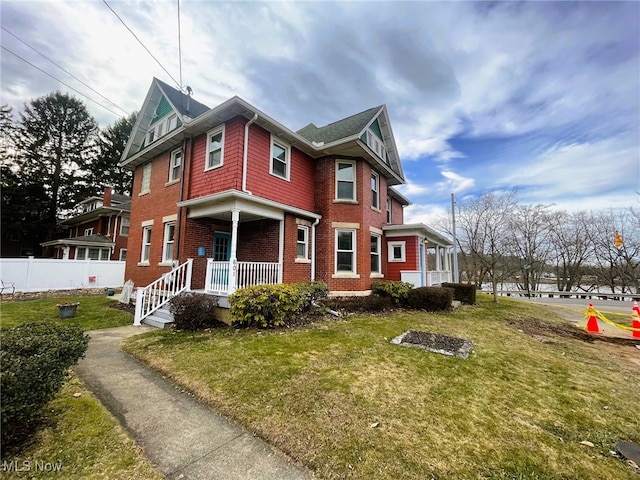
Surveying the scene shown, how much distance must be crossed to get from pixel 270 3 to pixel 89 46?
548 cm

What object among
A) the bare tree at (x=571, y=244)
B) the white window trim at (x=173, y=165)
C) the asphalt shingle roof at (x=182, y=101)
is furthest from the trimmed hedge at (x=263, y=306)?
the bare tree at (x=571, y=244)

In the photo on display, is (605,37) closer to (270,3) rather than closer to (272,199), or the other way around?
(270,3)

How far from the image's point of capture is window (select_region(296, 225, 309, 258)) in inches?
443

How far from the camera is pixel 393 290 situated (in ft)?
37.9

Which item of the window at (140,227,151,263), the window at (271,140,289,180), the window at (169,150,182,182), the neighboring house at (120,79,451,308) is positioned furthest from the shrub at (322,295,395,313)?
the window at (140,227,151,263)

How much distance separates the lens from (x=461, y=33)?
8719 mm

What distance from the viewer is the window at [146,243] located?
12.2m

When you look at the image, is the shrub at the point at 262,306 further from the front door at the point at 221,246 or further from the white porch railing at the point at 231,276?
the front door at the point at 221,246

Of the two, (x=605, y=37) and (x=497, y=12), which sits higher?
(x=497, y=12)

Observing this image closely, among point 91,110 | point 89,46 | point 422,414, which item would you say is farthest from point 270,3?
point 91,110

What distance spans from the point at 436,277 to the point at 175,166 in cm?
1462

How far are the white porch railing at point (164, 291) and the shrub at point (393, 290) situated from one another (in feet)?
25.2

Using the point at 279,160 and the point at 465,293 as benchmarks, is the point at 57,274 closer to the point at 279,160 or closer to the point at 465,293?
the point at 279,160

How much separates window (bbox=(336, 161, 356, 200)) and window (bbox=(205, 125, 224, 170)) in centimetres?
513
